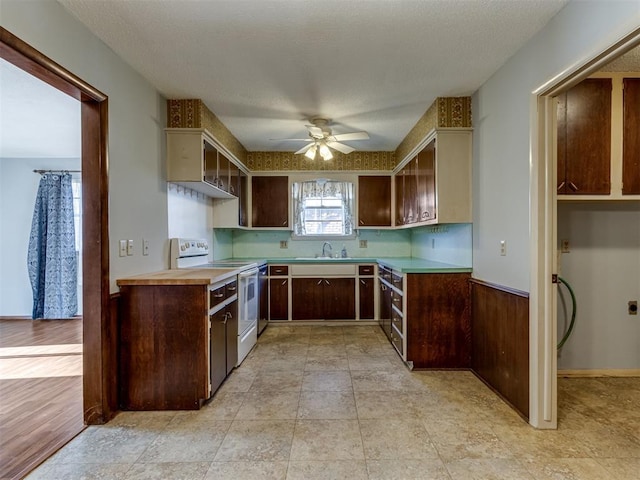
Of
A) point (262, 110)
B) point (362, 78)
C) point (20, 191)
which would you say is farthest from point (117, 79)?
point (20, 191)

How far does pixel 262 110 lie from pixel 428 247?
103 inches

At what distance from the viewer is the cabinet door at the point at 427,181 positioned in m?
3.05

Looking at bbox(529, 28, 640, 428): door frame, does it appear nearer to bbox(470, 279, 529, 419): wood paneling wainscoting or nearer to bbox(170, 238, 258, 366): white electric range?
bbox(470, 279, 529, 419): wood paneling wainscoting

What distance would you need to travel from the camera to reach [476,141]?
2844mm

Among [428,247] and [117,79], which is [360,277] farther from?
[117,79]

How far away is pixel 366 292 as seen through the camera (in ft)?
14.7

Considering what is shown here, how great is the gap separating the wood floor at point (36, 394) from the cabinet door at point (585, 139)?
3.63 metres

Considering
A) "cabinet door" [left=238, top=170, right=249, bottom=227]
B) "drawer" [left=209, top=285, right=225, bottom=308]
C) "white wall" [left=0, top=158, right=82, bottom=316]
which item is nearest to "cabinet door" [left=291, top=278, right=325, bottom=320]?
"cabinet door" [left=238, top=170, right=249, bottom=227]

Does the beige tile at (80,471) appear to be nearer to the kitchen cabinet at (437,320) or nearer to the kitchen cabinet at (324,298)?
the kitchen cabinet at (437,320)

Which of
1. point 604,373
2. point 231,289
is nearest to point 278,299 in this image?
point 231,289

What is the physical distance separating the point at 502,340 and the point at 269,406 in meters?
1.77

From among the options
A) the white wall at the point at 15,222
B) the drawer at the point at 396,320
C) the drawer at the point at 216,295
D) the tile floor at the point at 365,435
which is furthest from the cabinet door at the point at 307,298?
the white wall at the point at 15,222

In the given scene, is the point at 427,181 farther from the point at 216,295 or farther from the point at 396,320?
the point at 216,295

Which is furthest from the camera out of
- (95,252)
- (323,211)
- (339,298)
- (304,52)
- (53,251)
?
(323,211)
